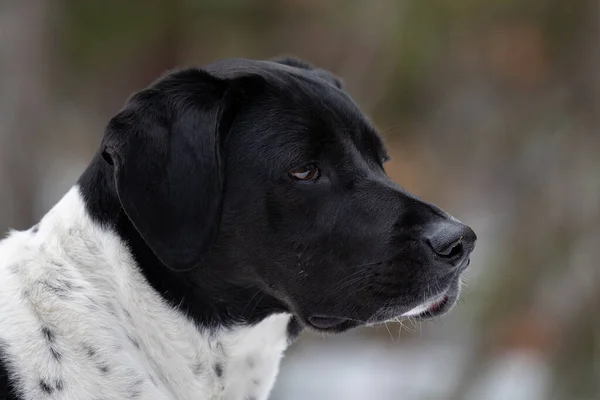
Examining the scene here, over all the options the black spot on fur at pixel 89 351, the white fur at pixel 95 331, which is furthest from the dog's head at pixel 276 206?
the black spot on fur at pixel 89 351

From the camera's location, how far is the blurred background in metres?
6.64

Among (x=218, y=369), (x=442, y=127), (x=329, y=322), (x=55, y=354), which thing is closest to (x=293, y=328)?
(x=329, y=322)

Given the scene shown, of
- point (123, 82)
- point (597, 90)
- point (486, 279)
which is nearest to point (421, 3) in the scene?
point (597, 90)

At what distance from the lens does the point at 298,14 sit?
9.20 m

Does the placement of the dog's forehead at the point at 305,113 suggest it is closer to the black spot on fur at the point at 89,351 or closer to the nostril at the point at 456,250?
the nostril at the point at 456,250

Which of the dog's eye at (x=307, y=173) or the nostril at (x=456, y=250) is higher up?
the dog's eye at (x=307, y=173)

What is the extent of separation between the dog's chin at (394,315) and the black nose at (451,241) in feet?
0.37

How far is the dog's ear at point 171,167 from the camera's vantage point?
2.36 meters

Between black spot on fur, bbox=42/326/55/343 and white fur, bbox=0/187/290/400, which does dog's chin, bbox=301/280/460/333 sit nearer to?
white fur, bbox=0/187/290/400

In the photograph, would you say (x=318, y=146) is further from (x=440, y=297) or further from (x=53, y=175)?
(x=53, y=175)

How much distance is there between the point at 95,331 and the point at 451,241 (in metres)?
0.97

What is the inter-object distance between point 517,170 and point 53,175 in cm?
533

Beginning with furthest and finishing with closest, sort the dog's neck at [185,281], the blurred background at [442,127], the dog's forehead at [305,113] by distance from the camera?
1. the blurred background at [442,127]
2. the dog's forehead at [305,113]
3. the dog's neck at [185,281]

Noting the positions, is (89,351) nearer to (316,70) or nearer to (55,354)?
(55,354)
